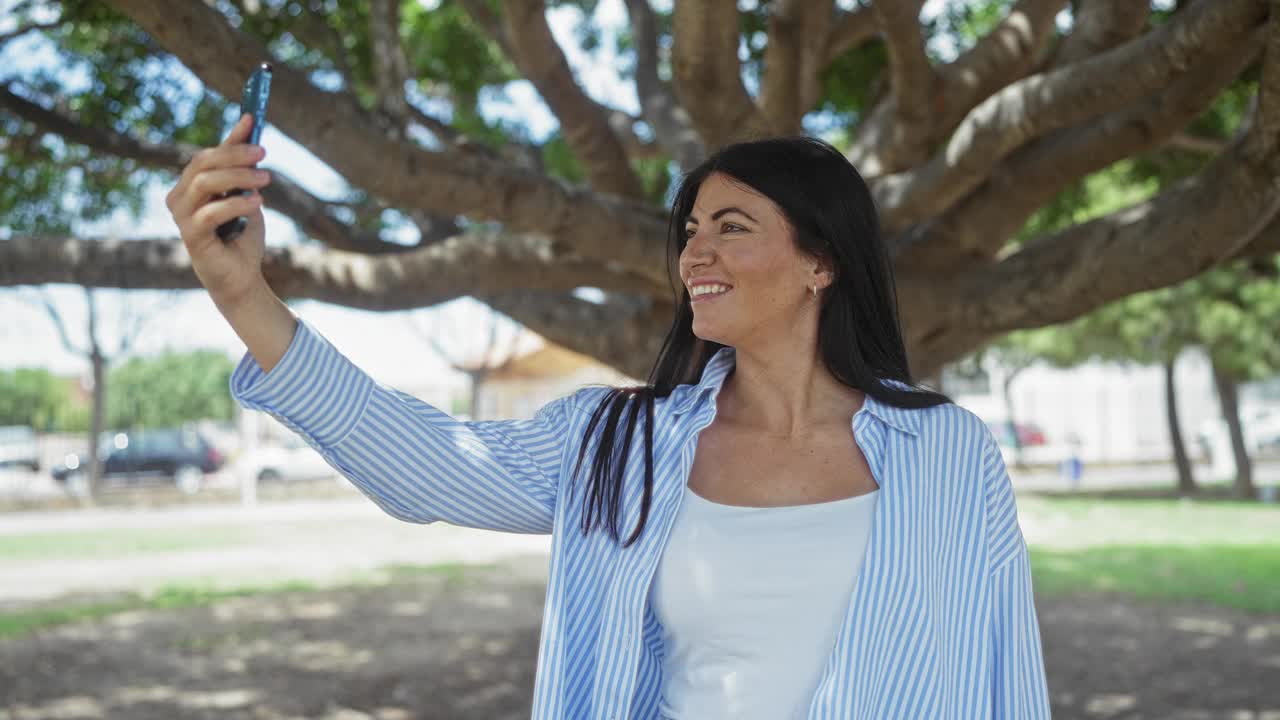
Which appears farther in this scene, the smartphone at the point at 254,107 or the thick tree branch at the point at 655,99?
the thick tree branch at the point at 655,99

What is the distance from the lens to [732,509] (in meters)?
2.24

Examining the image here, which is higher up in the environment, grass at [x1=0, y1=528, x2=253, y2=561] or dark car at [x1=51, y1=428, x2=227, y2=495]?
dark car at [x1=51, y1=428, x2=227, y2=495]

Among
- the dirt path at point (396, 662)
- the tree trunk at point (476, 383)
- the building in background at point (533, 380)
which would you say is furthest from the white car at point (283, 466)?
the dirt path at point (396, 662)

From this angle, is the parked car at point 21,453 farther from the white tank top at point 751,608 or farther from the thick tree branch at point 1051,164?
the white tank top at point 751,608

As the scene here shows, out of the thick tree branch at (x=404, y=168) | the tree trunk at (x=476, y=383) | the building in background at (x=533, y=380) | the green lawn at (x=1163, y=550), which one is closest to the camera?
the thick tree branch at (x=404, y=168)

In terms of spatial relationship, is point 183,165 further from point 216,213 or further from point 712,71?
point 216,213

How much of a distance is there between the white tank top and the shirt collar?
219mm

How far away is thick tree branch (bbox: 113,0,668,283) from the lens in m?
4.52

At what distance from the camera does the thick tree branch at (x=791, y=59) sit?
623 cm

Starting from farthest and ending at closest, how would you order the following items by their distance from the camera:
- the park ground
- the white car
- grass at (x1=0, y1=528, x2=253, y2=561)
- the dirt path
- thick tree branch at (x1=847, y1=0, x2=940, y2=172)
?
1. the white car
2. grass at (x1=0, y1=528, x2=253, y2=561)
3. the park ground
4. the dirt path
5. thick tree branch at (x1=847, y1=0, x2=940, y2=172)

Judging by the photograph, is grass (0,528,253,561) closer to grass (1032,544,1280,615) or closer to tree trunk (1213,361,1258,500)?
grass (1032,544,1280,615)

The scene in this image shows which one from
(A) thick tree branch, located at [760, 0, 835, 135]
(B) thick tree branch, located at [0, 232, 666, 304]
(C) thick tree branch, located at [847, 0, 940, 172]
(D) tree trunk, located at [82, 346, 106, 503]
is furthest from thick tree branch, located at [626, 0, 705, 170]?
(D) tree trunk, located at [82, 346, 106, 503]

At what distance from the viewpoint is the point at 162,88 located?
7855 millimetres

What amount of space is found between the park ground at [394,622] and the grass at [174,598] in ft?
0.11
